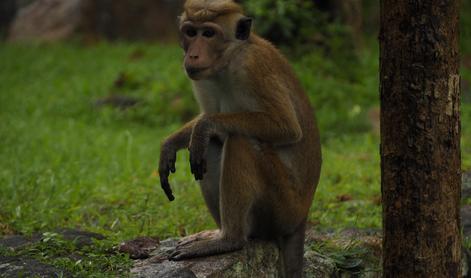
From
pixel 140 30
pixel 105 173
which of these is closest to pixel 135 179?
pixel 105 173

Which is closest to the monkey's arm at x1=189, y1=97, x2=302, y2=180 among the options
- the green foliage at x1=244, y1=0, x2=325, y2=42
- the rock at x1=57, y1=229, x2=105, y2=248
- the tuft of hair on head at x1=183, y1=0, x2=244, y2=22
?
the tuft of hair on head at x1=183, y1=0, x2=244, y2=22

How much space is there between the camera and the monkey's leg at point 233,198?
5.36 metres

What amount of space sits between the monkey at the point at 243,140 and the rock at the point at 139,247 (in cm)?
22

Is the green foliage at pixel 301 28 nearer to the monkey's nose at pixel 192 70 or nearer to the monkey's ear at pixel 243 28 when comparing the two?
the monkey's ear at pixel 243 28

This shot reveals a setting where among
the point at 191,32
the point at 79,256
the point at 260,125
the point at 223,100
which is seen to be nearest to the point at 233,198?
the point at 260,125

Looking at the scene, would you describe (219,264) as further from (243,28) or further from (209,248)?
(243,28)

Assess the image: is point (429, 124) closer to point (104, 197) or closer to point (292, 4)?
point (104, 197)

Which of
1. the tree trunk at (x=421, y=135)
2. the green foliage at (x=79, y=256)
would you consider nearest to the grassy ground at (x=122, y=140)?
the green foliage at (x=79, y=256)

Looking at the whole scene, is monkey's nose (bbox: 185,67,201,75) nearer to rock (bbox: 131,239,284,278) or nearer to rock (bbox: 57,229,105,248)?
rock (bbox: 131,239,284,278)

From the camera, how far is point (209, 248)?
5.50m

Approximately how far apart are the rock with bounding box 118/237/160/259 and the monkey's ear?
149 cm

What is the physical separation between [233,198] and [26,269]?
1.31 meters

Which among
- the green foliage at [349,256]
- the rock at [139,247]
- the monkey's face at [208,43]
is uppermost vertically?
the monkey's face at [208,43]

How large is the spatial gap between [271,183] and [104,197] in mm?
2755
